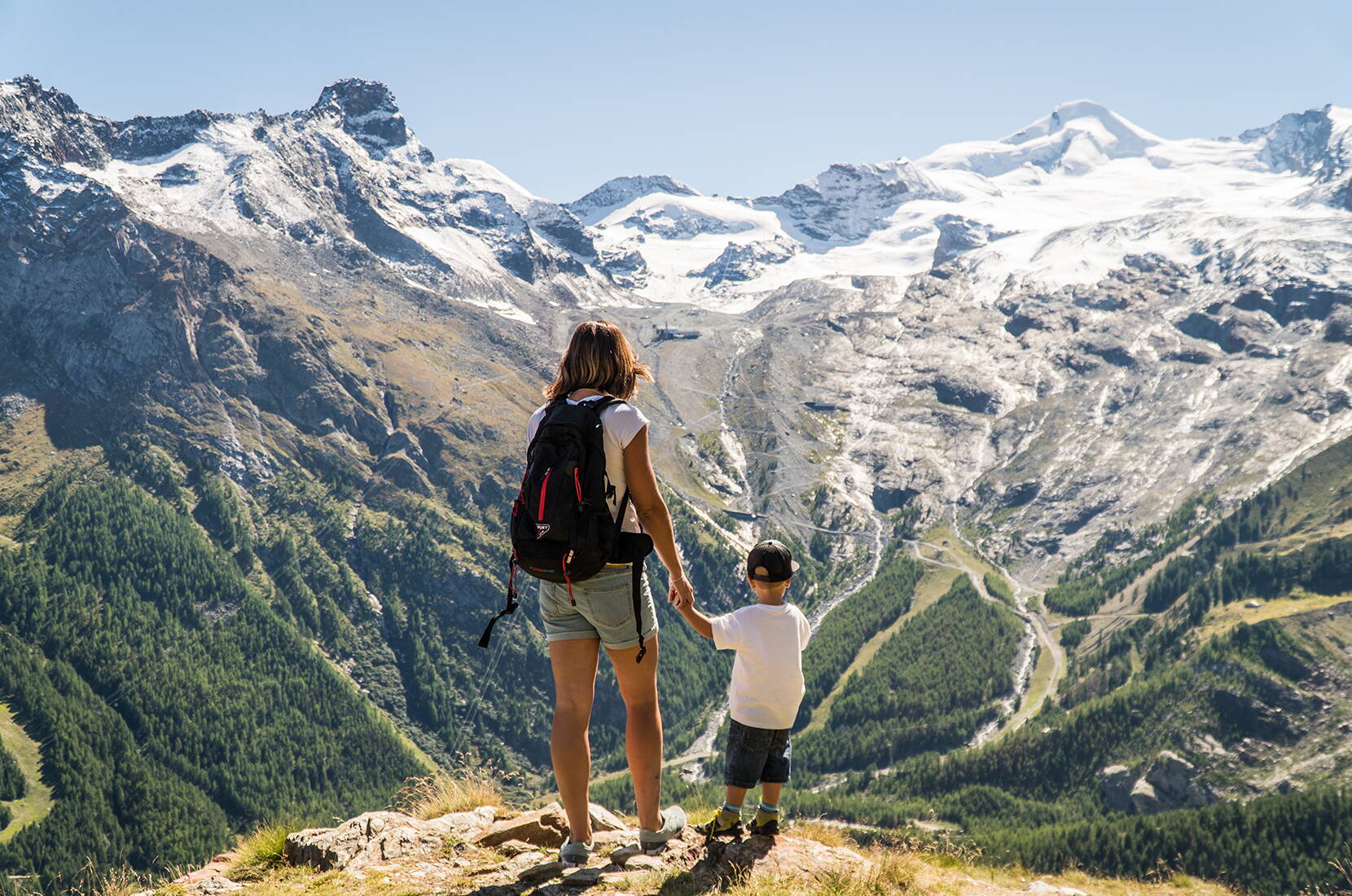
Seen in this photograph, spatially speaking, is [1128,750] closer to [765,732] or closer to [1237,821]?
[1237,821]

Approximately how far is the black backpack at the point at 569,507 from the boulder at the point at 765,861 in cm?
380

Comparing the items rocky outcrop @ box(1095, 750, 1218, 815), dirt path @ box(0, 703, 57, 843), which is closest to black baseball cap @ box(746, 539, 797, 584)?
rocky outcrop @ box(1095, 750, 1218, 815)

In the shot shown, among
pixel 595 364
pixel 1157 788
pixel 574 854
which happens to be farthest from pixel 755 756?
pixel 1157 788

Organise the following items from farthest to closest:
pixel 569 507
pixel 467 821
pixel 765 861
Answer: pixel 467 821 < pixel 765 861 < pixel 569 507

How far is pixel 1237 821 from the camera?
5536 inches

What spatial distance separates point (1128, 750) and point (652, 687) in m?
222

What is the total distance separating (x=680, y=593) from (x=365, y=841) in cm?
637

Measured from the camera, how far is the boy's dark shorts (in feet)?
38.5

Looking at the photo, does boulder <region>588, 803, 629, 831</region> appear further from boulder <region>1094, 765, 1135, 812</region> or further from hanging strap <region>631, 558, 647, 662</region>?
boulder <region>1094, 765, 1135, 812</region>

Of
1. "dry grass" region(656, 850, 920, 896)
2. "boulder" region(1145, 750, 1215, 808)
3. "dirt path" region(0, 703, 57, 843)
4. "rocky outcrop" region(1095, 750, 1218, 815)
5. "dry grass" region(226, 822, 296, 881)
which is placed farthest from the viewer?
"rocky outcrop" region(1095, 750, 1218, 815)

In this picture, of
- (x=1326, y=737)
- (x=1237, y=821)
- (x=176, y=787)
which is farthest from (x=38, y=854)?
(x=1326, y=737)

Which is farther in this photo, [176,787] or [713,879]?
[176,787]

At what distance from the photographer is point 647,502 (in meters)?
10.1

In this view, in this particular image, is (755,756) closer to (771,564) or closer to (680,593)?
(771,564)
